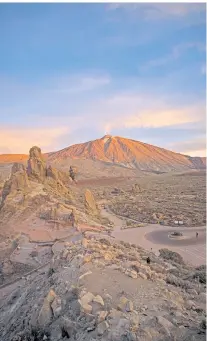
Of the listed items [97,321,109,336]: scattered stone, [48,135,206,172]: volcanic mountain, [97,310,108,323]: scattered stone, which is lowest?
[97,321,109,336]: scattered stone

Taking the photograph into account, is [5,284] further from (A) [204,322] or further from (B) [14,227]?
(A) [204,322]

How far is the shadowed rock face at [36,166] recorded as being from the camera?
34844mm

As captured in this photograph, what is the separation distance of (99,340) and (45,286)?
5276 mm

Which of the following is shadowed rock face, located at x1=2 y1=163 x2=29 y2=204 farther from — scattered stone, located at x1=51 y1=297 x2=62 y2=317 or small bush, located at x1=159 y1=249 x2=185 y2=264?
scattered stone, located at x1=51 y1=297 x2=62 y2=317

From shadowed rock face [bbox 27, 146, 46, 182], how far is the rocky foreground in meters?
22.8

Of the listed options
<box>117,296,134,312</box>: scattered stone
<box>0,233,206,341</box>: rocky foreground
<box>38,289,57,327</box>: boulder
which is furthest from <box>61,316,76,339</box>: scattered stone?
<box>117,296,134,312</box>: scattered stone

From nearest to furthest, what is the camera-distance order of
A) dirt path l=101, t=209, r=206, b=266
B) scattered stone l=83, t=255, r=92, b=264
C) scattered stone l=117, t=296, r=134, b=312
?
scattered stone l=117, t=296, r=134, b=312 < scattered stone l=83, t=255, r=92, b=264 < dirt path l=101, t=209, r=206, b=266

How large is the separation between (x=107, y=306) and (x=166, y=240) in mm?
16724

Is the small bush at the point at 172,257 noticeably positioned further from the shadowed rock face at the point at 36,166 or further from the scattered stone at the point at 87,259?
the shadowed rock face at the point at 36,166

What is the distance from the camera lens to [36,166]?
3703 cm

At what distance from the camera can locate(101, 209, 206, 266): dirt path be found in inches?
775

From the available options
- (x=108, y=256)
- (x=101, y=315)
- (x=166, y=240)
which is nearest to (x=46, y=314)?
(x=101, y=315)

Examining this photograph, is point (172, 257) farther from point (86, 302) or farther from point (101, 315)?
point (101, 315)

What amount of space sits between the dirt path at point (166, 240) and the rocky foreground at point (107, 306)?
7.38 m
